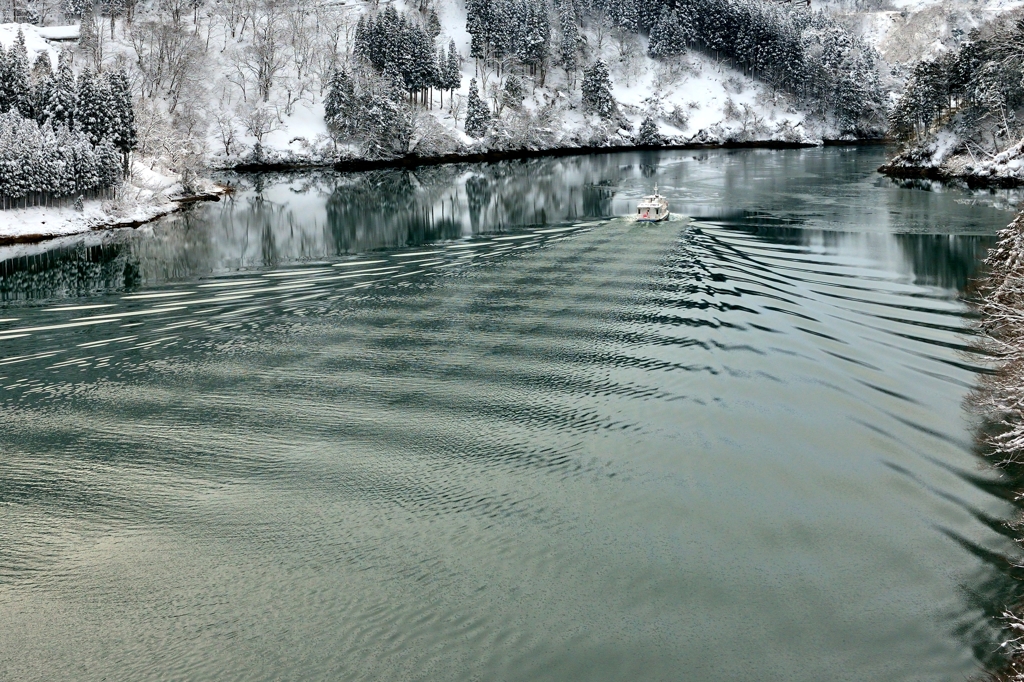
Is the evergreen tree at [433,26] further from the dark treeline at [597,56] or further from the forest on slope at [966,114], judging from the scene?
the forest on slope at [966,114]

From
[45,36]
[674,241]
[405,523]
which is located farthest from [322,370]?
[45,36]

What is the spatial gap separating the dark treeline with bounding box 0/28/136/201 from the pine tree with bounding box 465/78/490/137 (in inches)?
2165

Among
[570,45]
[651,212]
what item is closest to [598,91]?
[570,45]

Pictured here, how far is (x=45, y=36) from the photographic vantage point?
115 metres

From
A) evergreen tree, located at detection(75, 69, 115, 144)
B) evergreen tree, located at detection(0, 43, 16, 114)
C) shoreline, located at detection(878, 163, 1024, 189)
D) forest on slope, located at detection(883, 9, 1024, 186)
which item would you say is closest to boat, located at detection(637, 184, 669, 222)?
forest on slope, located at detection(883, 9, 1024, 186)

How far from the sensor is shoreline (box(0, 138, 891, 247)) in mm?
56403

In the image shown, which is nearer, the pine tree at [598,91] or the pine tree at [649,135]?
the pine tree at [598,91]

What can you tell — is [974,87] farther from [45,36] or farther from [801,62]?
[45,36]

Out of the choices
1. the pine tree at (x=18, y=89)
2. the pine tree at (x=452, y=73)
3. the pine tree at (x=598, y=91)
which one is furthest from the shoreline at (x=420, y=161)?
the pine tree at (x=18, y=89)

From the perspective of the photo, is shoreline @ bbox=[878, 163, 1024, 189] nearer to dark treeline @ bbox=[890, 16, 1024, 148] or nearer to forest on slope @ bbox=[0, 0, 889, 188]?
dark treeline @ bbox=[890, 16, 1024, 148]

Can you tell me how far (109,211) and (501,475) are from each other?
51.0 metres

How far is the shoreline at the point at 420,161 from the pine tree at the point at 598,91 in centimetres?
713

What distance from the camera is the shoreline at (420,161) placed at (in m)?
56.4

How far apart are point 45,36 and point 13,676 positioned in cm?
12831
